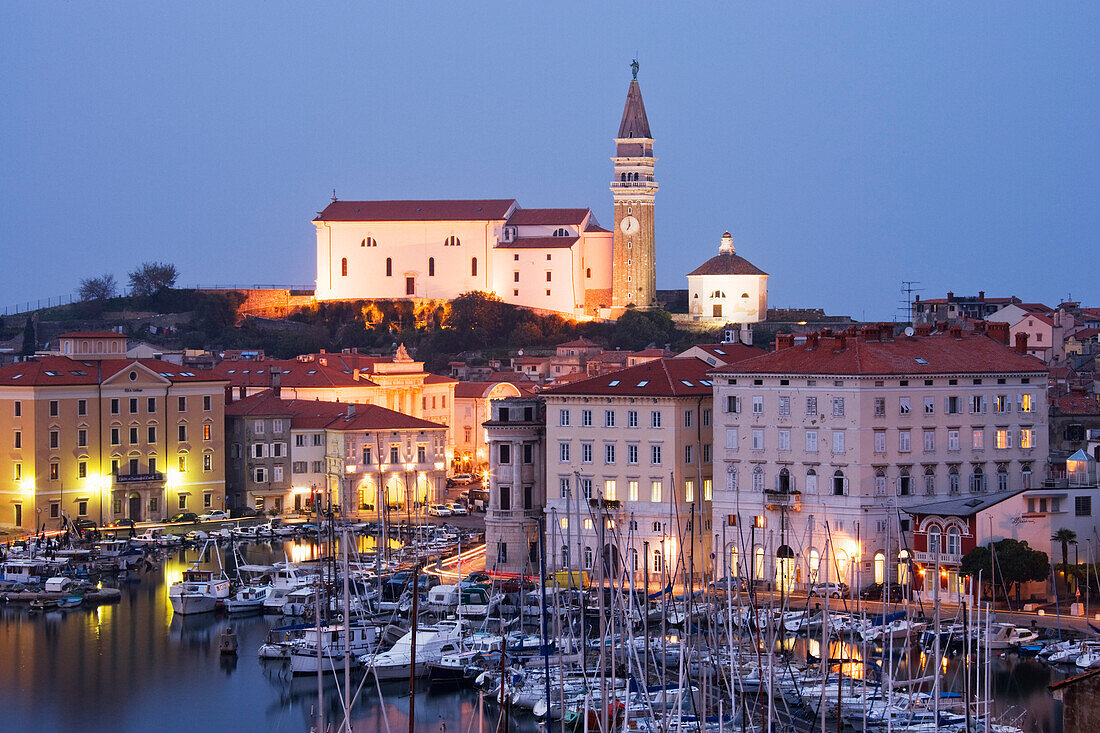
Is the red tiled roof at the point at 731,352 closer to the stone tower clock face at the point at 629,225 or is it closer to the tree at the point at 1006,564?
the tree at the point at 1006,564

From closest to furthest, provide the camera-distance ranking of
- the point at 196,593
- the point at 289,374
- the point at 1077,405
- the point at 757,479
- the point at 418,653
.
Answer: the point at 418,653 < the point at 757,479 < the point at 196,593 < the point at 1077,405 < the point at 289,374

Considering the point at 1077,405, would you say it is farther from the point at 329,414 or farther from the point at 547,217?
the point at 547,217

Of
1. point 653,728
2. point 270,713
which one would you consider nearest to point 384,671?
point 270,713

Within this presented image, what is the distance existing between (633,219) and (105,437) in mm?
45632

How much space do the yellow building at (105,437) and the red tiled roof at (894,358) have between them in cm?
2308

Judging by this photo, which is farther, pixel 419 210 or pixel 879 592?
pixel 419 210

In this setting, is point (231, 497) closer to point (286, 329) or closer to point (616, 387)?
point (616, 387)

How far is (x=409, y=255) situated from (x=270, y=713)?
6856 centimetres

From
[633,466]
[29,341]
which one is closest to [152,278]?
[29,341]

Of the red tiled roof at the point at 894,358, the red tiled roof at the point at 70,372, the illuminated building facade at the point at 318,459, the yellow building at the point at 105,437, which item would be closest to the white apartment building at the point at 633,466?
the red tiled roof at the point at 894,358

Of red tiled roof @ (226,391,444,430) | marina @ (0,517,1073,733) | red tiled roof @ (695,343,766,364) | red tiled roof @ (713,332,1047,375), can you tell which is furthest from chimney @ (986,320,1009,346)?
red tiled roof @ (226,391,444,430)

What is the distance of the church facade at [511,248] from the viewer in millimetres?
101438

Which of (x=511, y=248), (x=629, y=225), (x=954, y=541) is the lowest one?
(x=954, y=541)

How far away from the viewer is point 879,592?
43000mm
